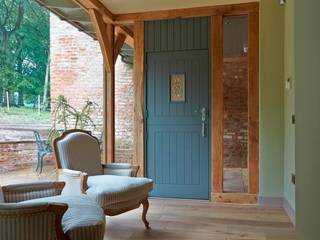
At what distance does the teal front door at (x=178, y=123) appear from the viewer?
4234 mm

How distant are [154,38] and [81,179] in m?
2.46

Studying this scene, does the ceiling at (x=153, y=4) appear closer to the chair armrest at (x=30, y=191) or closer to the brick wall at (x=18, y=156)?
the chair armrest at (x=30, y=191)

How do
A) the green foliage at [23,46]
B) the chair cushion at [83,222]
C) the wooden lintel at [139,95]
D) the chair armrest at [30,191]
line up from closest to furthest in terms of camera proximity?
the chair cushion at [83,222] < the chair armrest at [30,191] < the wooden lintel at [139,95] < the green foliage at [23,46]

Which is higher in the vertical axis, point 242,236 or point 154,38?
point 154,38

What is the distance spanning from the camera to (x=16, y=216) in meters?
1.62

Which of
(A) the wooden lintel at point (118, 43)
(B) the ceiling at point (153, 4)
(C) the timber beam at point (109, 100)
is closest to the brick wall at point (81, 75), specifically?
(A) the wooden lintel at point (118, 43)

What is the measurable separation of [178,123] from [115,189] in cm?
179

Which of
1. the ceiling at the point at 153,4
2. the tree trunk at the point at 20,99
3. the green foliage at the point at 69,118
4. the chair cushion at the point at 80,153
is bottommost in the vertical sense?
the chair cushion at the point at 80,153

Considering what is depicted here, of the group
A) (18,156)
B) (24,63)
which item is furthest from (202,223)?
(24,63)

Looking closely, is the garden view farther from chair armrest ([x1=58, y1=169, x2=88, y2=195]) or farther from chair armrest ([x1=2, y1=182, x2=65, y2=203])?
chair armrest ([x1=2, y1=182, x2=65, y2=203])

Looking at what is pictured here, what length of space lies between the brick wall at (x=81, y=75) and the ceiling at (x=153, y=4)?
1.89 meters

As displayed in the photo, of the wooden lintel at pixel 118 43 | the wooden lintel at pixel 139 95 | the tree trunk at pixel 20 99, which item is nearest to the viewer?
the wooden lintel at pixel 139 95
